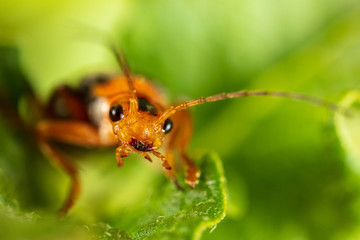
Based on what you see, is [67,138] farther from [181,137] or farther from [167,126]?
[167,126]

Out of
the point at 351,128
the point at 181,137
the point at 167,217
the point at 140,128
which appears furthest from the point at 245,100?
the point at 167,217

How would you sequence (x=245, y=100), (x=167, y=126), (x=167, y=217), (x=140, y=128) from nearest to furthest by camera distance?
1. (x=167, y=217)
2. (x=140, y=128)
3. (x=167, y=126)
4. (x=245, y=100)

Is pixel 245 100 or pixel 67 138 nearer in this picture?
pixel 67 138

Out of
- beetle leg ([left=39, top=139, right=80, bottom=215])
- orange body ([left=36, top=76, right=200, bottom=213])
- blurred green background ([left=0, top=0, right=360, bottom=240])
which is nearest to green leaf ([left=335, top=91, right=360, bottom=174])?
blurred green background ([left=0, top=0, right=360, bottom=240])

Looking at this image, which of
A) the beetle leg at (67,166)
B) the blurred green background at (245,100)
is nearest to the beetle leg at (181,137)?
the blurred green background at (245,100)

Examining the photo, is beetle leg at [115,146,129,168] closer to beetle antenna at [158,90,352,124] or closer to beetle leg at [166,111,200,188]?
beetle antenna at [158,90,352,124]

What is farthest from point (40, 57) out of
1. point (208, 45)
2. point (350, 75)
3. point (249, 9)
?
point (350, 75)
